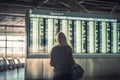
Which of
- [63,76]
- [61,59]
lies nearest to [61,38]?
[61,59]

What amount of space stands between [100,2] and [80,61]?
602 centimetres

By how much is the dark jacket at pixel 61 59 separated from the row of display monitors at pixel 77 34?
70cm

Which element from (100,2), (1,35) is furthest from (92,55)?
(1,35)

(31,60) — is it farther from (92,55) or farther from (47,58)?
(92,55)

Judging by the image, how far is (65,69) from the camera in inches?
220

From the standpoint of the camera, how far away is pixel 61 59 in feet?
18.1

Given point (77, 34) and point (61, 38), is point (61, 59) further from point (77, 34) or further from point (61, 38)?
point (77, 34)

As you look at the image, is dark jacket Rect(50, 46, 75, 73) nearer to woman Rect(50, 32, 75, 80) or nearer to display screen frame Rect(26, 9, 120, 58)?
woman Rect(50, 32, 75, 80)

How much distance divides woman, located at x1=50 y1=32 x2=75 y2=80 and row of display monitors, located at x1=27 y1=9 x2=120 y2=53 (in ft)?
2.34

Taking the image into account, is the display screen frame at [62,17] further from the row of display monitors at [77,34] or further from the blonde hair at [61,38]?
the blonde hair at [61,38]

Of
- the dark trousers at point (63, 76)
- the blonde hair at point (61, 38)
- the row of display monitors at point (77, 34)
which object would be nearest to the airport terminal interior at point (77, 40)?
the row of display monitors at point (77, 34)

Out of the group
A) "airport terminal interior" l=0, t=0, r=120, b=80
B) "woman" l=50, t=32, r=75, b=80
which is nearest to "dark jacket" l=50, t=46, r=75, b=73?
"woman" l=50, t=32, r=75, b=80

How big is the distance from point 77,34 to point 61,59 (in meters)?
1.27

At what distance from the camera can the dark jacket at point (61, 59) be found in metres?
5.50
